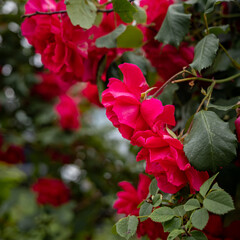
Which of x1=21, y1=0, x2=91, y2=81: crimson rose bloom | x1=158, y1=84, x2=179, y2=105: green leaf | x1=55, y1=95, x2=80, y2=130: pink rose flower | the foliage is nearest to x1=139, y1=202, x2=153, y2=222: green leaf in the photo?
the foliage

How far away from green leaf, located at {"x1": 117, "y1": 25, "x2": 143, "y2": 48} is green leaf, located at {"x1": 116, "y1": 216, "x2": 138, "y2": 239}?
32cm

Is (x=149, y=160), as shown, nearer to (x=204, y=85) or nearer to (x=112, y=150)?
(x=204, y=85)

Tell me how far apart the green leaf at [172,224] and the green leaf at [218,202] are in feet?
0.14

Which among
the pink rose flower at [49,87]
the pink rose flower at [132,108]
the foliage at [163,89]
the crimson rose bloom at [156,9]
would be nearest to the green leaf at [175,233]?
the foliage at [163,89]

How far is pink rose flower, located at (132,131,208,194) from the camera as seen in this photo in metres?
0.38

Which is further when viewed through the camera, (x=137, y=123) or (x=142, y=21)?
A: (x=142, y=21)

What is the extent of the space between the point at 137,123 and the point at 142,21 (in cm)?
22

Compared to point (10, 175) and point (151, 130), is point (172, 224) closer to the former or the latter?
point (151, 130)

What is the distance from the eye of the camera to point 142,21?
55 cm

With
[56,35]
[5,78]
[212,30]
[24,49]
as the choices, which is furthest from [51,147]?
[212,30]

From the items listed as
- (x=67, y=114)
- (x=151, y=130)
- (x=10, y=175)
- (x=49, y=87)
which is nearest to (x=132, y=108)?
(x=151, y=130)

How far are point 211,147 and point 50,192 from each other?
3.95ft

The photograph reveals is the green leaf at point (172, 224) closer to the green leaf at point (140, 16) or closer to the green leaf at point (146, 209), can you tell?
the green leaf at point (146, 209)

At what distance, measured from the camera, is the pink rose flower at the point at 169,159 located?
383 mm
